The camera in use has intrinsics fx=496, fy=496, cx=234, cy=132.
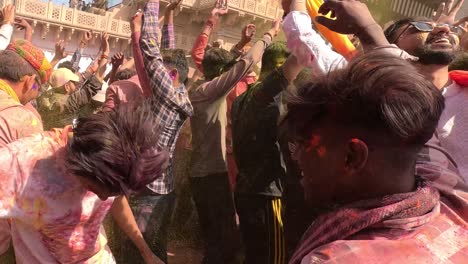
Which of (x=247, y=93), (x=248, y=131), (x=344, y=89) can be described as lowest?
(x=248, y=131)

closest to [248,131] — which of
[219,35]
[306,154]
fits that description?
[306,154]

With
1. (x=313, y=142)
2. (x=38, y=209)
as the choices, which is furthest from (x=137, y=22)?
(x=313, y=142)

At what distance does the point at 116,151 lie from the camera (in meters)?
1.88

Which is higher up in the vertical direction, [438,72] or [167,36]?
[438,72]

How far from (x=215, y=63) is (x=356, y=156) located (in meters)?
2.72

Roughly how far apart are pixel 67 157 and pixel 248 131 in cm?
142

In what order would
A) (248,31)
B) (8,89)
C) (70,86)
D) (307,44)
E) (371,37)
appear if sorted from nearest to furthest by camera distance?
(371,37), (307,44), (8,89), (248,31), (70,86)

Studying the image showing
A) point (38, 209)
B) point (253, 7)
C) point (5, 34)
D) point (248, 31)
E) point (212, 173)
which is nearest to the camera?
point (38, 209)

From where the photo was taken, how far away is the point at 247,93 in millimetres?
3283

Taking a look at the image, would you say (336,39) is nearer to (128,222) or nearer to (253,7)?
(128,222)

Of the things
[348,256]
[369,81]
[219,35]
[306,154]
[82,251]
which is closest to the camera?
[348,256]

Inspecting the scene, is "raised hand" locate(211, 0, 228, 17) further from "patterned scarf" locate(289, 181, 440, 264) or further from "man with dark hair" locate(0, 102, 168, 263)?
"patterned scarf" locate(289, 181, 440, 264)

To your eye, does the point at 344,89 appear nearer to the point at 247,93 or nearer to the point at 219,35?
the point at 247,93

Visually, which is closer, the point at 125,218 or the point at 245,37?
the point at 125,218
